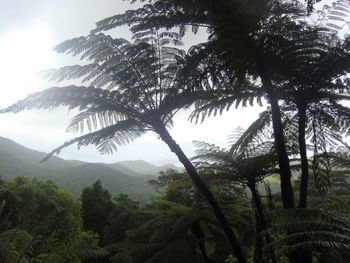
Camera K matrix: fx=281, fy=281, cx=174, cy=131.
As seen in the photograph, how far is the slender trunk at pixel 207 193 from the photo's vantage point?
3.61m

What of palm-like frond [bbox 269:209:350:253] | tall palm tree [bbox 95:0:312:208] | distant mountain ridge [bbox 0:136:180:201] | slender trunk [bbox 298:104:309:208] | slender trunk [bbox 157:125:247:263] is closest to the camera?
palm-like frond [bbox 269:209:350:253]

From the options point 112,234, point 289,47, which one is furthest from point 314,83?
point 112,234

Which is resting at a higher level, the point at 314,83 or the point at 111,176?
the point at 314,83

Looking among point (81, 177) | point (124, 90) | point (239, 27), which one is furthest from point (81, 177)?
A: point (239, 27)

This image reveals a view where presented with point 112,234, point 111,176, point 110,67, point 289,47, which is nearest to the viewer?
point 289,47

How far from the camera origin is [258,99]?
430 cm

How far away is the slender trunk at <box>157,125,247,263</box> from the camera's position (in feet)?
11.8

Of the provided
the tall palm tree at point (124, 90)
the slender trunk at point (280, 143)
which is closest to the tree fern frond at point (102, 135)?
the tall palm tree at point (124, 90)

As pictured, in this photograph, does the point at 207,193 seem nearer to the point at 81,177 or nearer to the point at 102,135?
the point at 102,135

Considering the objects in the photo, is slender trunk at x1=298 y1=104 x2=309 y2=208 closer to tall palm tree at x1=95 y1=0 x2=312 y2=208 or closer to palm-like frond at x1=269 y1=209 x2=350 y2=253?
tall palm tree at x1=95 y1=0 x2=312 y2=208

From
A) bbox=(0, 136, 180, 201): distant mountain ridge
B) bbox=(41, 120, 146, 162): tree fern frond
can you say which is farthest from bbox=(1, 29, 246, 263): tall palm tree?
bbox=(0, 136, 180, 201): distant mountain ridge

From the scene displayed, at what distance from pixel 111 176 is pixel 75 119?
→ 53076 mm

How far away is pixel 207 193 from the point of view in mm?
3615

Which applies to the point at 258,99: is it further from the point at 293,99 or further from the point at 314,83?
the point at 314,83
